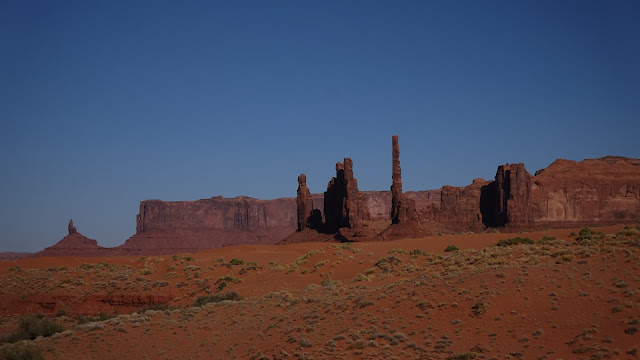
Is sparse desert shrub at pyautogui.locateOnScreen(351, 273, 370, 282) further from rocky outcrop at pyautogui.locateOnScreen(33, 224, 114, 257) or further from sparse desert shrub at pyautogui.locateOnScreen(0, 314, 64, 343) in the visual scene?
rocky outcrop at pyautogui.locateOnScreen(33, 224, 114, 257)

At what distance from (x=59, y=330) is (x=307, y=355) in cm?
1271

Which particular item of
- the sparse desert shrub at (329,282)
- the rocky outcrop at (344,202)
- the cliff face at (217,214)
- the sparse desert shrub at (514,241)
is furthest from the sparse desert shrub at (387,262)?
A: the cliff face at (217,214)

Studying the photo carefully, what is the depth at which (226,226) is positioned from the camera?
164125 mm

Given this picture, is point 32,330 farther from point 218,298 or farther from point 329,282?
point 329,282

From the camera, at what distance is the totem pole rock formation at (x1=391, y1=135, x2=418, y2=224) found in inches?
2517

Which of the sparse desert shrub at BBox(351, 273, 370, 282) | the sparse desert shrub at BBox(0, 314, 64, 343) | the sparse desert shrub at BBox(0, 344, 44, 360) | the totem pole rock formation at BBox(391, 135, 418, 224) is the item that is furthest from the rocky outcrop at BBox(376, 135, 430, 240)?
the sparse desert shrub at BBox(0, 344, 44, 360)

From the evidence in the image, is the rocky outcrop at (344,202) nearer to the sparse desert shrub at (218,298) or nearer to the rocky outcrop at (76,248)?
the sparse desert shrub at (218,298)

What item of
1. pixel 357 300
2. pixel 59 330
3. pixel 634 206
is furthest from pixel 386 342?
pixel 634 206

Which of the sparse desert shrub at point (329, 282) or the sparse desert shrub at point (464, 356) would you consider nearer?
the sparse desert shrub at point (464, 356)

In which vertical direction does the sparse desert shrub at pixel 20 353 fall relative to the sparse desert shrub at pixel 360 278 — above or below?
below

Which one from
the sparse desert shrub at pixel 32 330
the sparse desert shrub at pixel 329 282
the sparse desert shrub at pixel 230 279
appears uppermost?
the sparse desert shrub at pixel 329 282

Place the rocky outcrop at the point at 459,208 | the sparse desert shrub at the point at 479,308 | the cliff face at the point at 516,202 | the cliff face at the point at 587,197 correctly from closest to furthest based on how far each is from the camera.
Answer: the sparse desert shrub at the point at 479,308, the cliff face at the point at 516,202, the rocky outcrop at the point at 459,208, the cliff face at the point at 587,197

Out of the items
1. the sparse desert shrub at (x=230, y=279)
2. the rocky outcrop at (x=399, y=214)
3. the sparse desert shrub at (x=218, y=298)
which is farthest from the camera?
the rocky outcrop at (x=399, y=214)

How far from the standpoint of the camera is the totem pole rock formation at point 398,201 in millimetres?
63928
